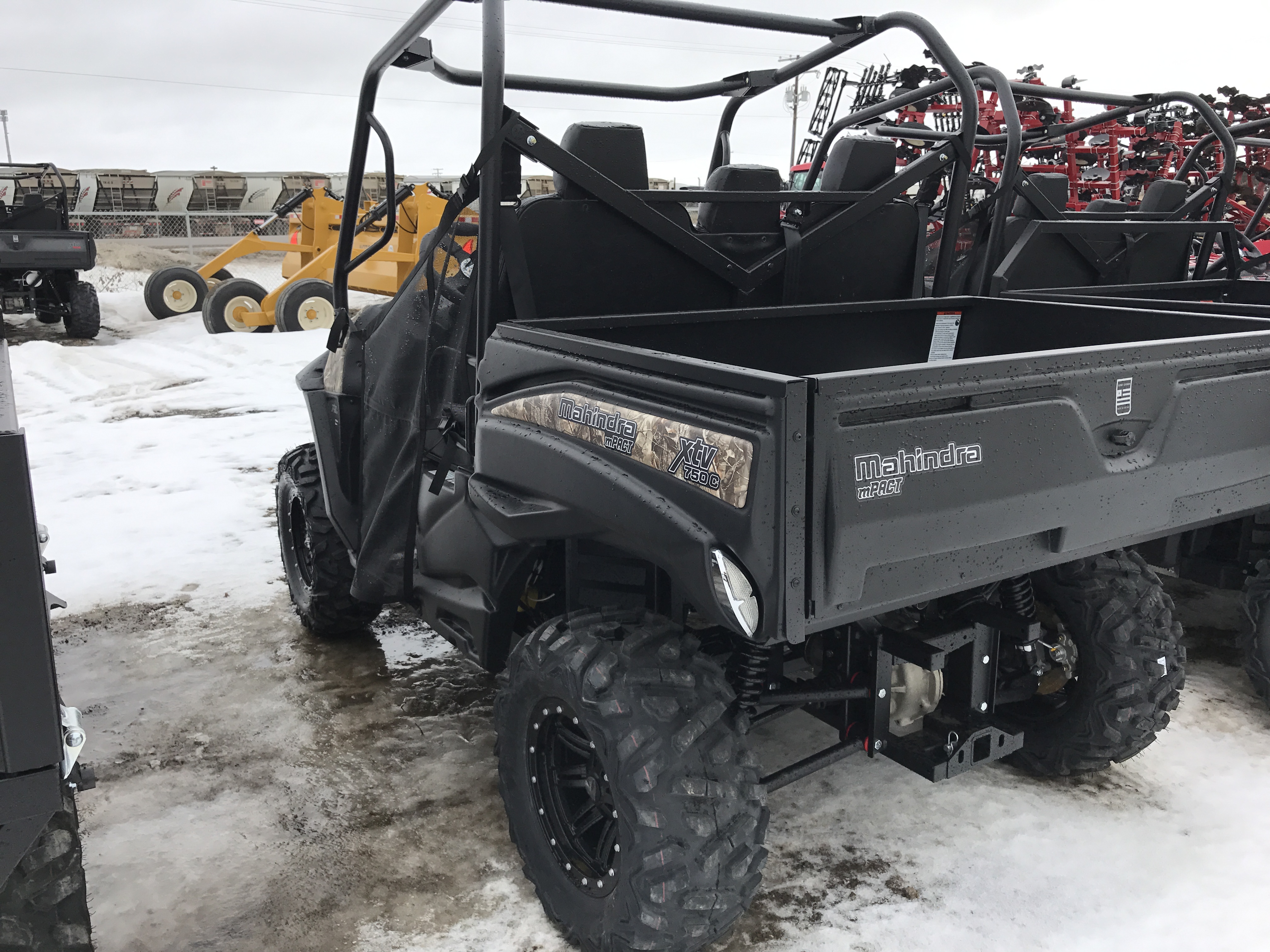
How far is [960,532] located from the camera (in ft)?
6.56

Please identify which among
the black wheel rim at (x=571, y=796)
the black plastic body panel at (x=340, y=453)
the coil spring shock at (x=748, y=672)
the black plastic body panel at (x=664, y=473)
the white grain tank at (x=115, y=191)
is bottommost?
the black wheel rim at (x=571, y=796)

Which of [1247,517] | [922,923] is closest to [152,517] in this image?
[922,923]

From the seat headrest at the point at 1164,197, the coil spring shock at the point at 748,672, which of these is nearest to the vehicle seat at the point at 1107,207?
the seat headrest at the point at 1164,197

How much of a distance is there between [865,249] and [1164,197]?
4.18 meters

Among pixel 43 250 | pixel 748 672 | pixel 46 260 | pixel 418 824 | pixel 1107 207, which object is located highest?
pixel 1107 207

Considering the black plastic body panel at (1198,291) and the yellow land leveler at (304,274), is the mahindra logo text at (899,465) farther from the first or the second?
the yellow land leveler at (304,274)

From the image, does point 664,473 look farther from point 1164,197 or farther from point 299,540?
point 1164,197

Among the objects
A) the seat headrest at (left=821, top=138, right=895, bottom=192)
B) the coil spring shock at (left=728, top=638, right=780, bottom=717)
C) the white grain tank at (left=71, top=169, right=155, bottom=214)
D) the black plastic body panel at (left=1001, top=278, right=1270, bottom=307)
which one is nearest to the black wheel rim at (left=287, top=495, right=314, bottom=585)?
the coil spring shock at (left=728, top=638, right=780, bottom=717)

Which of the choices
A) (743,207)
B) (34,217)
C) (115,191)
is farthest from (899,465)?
(115,191)

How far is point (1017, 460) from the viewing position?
2.06 meters

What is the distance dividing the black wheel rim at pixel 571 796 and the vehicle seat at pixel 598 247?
46.2 inches

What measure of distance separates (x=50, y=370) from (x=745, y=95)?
8.46 meters

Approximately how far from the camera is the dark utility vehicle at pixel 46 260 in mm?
11578

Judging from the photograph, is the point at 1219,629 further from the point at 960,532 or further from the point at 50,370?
the point at 50,370
